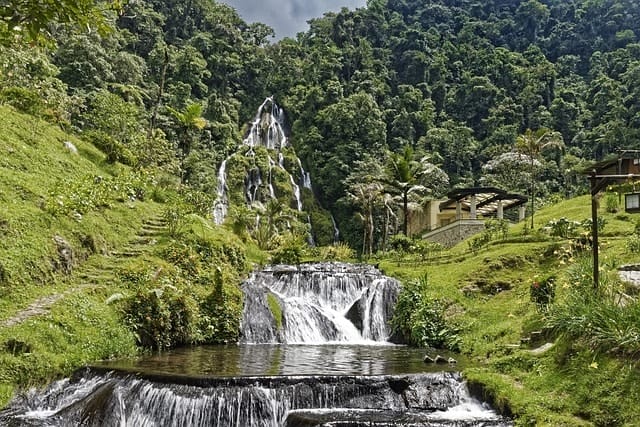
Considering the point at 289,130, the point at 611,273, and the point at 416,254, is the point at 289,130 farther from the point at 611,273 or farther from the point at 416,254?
the point at 611,273

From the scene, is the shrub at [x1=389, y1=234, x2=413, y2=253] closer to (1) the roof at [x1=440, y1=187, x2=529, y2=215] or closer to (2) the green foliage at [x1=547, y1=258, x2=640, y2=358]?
(1) the roof at [x1=440, y1=187, x2=529, y2=215]

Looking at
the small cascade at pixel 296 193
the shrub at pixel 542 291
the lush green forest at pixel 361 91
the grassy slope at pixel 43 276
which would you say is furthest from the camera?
the small cascade at pixel 296 193

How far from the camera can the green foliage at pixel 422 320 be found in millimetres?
15461

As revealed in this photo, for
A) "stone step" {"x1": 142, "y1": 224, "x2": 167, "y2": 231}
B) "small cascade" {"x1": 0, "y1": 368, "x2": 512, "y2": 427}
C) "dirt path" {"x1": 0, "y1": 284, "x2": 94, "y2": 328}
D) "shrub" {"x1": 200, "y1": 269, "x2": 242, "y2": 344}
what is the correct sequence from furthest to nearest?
"stone step" {"x1": 142, "y1": 224, "x2": 167, "y2": 231}, "shrub" {"x1": 200, "y1": 269, "x2": 242, "y2": 344}, "dirt path" {"x1": 0, "y1": 284, "x2": 94, "y2": 328}, "small cascade" {"x1": 0, "y1": 368, "x2": 512, "y2": 427}

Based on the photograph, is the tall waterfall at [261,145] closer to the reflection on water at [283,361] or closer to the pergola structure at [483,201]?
the pergola structure at [483,201]

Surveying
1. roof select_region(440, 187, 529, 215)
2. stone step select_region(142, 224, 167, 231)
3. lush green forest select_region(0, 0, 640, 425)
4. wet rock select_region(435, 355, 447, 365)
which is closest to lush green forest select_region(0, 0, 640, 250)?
lush green forest select_region(0, 0, 640, 425)

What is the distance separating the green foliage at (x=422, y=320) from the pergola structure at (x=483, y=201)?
16.3 m

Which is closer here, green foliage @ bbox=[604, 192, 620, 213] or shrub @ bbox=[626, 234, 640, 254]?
shrub @ bbox=[626, 234, 640, 254]

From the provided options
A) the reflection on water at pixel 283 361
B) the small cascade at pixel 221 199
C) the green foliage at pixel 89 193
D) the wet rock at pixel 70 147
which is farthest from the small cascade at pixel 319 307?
the small cascade at pixel 221 199

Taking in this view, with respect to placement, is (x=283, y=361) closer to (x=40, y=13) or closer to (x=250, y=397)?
(x=250, y=397)

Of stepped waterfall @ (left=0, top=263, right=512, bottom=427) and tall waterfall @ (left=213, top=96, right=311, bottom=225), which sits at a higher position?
tall waterfall @ (left=213, top=96, right=311, bottom=225)

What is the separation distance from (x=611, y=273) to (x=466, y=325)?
4501 millimetres

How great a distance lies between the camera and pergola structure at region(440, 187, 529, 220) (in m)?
32.8

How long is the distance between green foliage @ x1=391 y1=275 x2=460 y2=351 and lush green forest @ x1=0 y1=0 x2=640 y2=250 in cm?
1776
